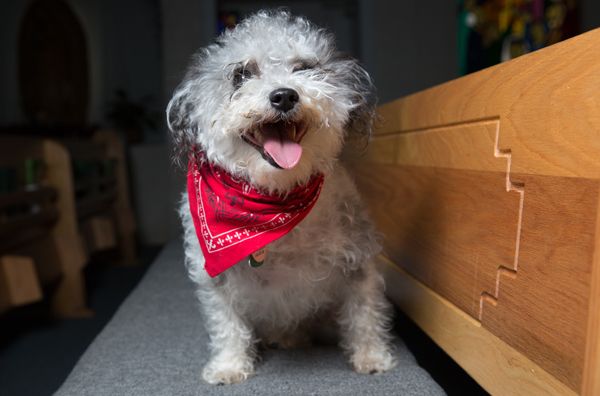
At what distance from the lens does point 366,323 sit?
4.14 feet

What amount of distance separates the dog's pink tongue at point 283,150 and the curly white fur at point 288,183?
3cm

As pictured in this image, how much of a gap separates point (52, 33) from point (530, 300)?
4.72 m

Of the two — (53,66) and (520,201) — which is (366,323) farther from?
(53,66)

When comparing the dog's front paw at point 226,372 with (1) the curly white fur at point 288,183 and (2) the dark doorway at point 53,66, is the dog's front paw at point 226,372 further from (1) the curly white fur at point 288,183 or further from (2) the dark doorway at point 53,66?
(2) the dark doorway at point 53,66

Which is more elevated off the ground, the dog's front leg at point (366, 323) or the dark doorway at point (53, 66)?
the dark doorway at point (53, 66)

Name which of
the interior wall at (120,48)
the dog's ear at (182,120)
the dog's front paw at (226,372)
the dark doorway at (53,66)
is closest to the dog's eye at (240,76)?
the dog's ear at (182,120)

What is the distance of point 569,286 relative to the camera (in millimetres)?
725

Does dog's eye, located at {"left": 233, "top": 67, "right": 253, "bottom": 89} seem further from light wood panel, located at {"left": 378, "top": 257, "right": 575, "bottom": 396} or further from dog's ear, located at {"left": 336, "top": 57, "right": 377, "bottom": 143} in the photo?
light wood panel, located at {"left": 378, "top": 257, "right": 575, "bottom": 396}

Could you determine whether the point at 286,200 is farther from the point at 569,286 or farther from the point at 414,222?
the point at 569,286

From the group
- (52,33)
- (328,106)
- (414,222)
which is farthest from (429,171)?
(52,33)

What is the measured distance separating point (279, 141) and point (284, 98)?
105 mm

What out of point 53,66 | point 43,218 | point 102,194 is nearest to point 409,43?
point 102,194

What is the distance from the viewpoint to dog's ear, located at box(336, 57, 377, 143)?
3.91 feet

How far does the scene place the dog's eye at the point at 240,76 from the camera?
113cm
